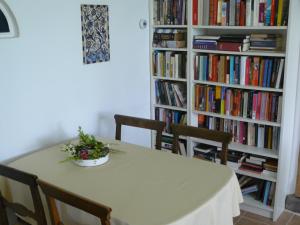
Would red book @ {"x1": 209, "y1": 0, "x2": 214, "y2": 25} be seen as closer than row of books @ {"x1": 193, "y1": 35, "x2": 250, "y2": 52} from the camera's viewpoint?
No

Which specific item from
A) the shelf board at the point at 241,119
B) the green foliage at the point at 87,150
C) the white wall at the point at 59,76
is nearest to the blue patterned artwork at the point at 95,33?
the white wall at the point at 59,76

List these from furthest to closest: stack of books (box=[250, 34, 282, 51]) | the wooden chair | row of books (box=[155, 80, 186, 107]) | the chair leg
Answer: row of books (box=[155, 80, 186, 107]), stack of books (box=[250, 34, 282, 51]), the wooden chair, the chair leg

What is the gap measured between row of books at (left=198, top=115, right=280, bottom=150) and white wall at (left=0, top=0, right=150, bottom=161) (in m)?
0.79

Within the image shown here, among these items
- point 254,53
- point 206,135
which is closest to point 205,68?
point 254,53

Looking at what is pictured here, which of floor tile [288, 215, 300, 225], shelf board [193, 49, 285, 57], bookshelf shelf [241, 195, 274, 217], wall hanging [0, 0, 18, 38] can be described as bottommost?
floor tile [288, 215, 300, 225]

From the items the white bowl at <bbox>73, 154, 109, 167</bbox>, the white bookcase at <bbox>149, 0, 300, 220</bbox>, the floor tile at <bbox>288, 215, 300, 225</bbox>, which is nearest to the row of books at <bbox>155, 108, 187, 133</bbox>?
the white bookcase at <bbox>149, 0, 300, 220</bbox>

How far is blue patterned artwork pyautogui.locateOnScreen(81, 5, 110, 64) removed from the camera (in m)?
2.69

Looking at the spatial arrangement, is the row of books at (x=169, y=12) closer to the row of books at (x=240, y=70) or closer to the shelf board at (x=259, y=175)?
the row of books at (x=240, y=70)

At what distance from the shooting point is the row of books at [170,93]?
11.1 ft

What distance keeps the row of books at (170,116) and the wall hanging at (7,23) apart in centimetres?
166

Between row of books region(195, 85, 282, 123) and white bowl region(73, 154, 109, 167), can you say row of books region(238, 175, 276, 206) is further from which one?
white bowl region(73, 154, 109, 167)

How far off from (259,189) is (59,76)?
1903 mm

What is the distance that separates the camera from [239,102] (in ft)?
10.0

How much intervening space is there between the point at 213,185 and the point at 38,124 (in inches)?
49.6
